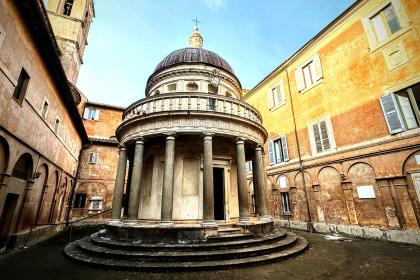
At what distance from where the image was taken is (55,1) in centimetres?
2434

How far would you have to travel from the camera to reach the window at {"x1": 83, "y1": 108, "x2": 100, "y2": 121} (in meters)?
25.3

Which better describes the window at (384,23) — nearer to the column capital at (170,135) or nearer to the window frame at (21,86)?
the column capital at (170,135)

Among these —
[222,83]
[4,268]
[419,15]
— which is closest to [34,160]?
[4,268]

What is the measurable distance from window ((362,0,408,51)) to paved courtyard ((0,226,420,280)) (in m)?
11.2

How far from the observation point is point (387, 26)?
1198cm

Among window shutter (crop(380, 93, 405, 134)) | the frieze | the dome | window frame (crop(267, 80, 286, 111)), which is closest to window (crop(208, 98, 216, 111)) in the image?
the frieze

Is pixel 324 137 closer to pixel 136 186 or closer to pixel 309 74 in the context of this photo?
pixel 309 74

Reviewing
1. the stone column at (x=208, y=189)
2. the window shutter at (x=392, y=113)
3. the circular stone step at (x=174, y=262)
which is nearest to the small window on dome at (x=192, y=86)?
the stone column at (x=208, y=189)

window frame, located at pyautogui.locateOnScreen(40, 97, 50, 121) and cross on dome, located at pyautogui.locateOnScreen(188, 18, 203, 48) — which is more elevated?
cross on dome, located at pyautogui.locateOnScreen(188, 18, 203, 48)

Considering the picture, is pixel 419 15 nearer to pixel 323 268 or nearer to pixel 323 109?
pixel 323 109

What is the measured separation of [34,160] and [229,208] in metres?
10.3

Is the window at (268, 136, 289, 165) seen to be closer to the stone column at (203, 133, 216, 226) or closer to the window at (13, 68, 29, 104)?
the stone column at (203, 133, 216, 226)

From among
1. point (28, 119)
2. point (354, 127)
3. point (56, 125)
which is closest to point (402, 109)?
point (354, 127)

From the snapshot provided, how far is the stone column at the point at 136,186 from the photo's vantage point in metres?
9.08
